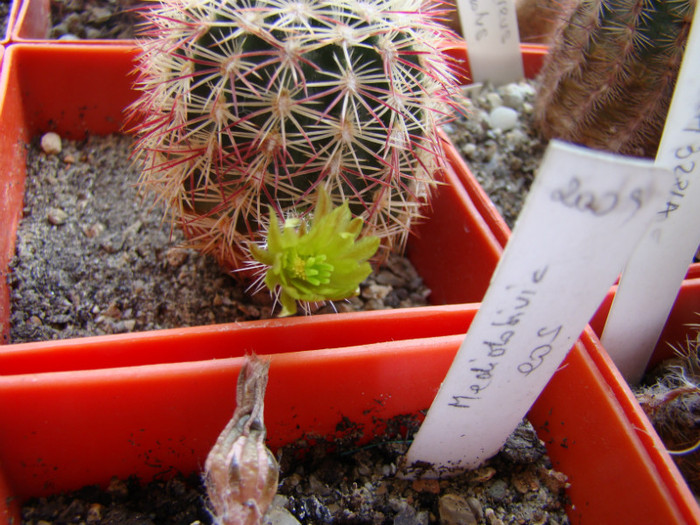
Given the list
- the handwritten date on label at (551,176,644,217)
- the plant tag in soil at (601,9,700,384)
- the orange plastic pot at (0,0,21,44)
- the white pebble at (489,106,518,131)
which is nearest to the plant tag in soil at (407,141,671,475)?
the handwritten date on label at (551,176,644,217)

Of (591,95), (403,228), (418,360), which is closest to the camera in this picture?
(418,360)

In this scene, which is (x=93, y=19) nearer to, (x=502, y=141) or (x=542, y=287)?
(x=502, y=141)

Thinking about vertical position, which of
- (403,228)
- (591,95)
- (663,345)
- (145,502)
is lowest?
(145,502)

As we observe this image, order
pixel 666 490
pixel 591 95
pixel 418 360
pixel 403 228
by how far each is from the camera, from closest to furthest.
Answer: pixel 666 490 → pixel 418 360 → pixel 403 228 → pixel 591 95

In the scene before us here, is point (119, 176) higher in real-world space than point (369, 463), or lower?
higher

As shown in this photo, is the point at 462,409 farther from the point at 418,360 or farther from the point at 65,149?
the point at 65,149

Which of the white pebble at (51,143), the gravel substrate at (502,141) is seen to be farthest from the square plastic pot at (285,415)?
the white pebble at (51,143)

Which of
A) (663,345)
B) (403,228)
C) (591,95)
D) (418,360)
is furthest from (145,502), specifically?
(591,95)
